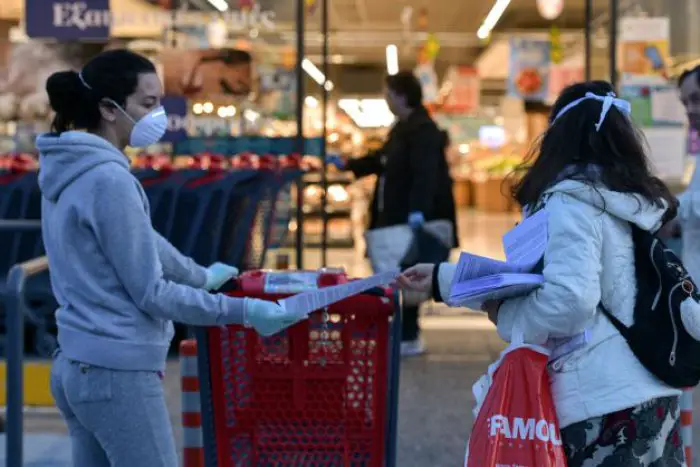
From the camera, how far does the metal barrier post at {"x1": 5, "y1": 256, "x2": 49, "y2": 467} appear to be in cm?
361

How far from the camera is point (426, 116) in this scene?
722 centimetres

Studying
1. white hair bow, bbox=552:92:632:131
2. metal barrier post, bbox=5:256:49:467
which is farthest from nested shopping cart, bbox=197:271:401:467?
metal barrier post, bbox=5:256:49:467

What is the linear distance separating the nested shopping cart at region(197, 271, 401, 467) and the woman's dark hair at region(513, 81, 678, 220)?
1.86 feet

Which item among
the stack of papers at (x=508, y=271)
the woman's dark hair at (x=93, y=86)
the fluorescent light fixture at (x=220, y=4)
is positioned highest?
the fluorescent light fixture at (x=220, y=4)

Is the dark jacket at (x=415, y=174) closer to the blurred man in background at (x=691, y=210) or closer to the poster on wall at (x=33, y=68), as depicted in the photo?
the poster on wall at (x=33, y=68)

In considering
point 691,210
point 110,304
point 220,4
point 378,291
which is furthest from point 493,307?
point 220,4

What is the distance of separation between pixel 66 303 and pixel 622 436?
134 centimetres

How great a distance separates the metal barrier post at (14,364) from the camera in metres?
3.61

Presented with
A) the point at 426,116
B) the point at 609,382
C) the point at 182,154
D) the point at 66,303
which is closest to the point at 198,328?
the point at 66,303

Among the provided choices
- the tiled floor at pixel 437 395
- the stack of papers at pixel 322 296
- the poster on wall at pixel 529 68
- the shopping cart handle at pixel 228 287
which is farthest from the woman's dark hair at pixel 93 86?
the poster on wall at pixel 529 68

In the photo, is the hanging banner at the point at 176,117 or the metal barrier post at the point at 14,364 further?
the hanging banner at the point at 176,117

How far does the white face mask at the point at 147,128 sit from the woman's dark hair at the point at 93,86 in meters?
0.05

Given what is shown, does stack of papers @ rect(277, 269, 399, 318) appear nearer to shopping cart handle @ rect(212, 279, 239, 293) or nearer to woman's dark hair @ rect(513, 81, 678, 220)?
shopping cart handle @ rect(212, 279, 239, 293)

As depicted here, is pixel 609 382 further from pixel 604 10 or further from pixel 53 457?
pixel 604 10
